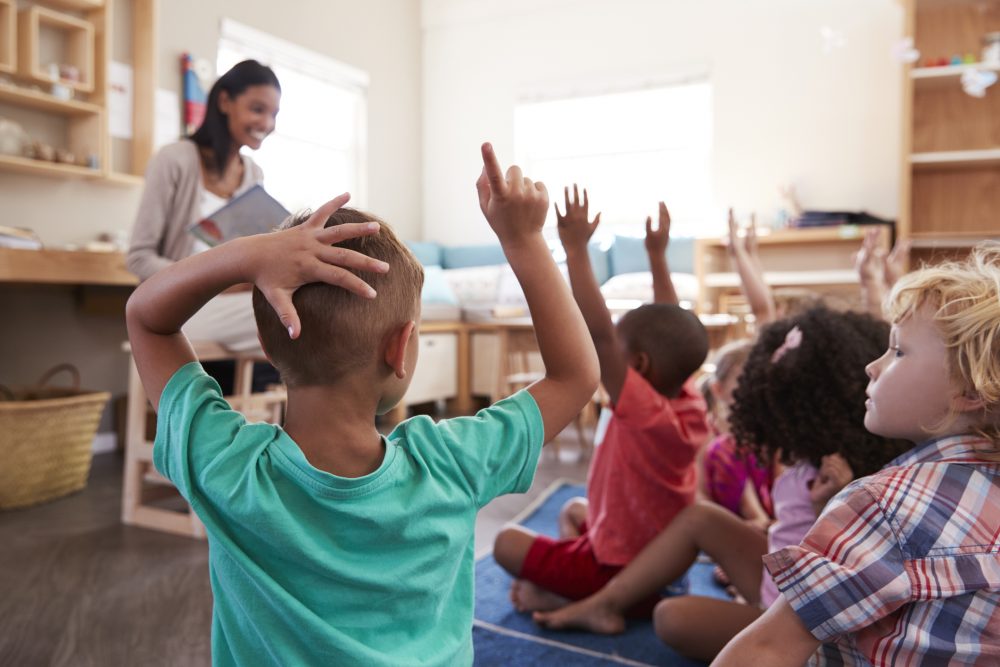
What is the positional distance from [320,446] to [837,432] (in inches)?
31.5

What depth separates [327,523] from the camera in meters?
0.65

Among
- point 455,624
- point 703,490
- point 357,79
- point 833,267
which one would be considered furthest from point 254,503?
point 357,79

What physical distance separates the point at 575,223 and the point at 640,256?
12.2 ft

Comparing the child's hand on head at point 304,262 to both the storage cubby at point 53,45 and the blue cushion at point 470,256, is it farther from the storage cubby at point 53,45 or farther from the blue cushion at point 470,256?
the blue cushion at point 470,256

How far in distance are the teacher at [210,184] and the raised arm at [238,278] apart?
4.26 feet

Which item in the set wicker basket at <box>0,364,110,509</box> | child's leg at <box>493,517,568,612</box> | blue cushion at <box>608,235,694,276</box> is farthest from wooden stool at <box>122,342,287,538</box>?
blue cushion at <box>608,235,694,276</box>

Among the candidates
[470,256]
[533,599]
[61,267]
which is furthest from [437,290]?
[533,599]

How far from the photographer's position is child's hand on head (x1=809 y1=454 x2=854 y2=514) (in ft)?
3.37

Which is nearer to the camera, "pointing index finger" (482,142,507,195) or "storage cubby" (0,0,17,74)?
"pointing index finger" (482,142,507,195)

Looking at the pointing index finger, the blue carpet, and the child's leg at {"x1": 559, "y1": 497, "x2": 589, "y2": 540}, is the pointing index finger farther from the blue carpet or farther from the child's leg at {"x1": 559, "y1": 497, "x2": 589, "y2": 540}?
the child's leg at {"x1": 559, "y1": 497, "x2": 589, "y2": 540}

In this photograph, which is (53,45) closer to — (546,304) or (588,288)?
(588,288)

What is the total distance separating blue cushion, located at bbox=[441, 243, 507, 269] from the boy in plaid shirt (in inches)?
178

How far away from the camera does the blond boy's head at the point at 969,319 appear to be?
658 mm

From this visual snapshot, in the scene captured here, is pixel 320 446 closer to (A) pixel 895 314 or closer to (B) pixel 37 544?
(A) pixel 895 314
